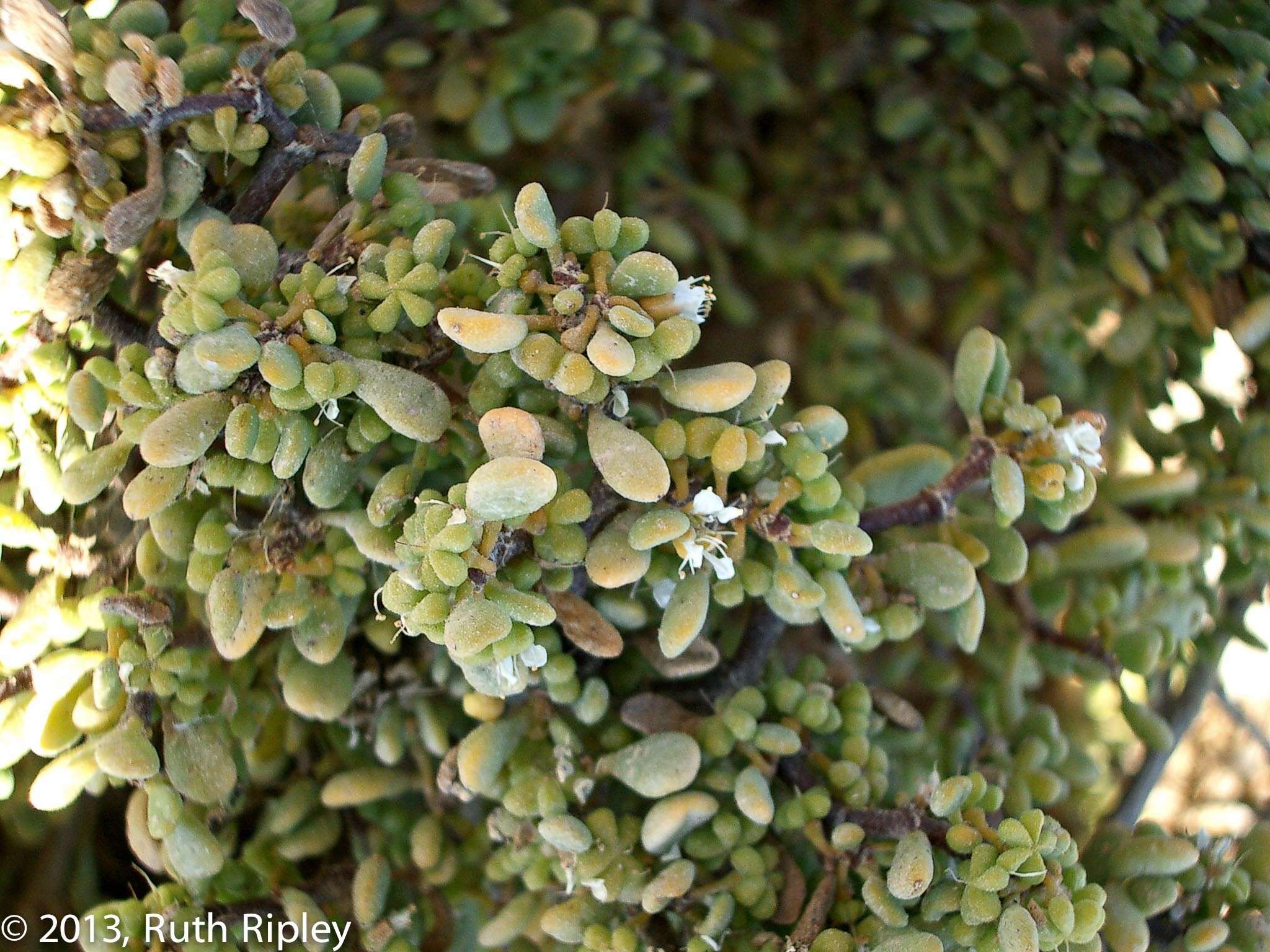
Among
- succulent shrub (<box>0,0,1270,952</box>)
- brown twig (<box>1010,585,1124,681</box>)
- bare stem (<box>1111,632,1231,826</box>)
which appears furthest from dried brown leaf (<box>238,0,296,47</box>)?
bare stem (<box>1111,632,1231,826</box>)

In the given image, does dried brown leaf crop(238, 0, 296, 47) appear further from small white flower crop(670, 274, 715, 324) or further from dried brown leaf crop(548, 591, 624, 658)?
dried brown leaf crop(548, 591, 624, 658)

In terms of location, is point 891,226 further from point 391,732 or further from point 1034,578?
point 391,732

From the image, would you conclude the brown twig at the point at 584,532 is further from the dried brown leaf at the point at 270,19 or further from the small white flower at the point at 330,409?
the dried brown leaf at the point at 270,19

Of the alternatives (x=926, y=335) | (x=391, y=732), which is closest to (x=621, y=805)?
(x=391, y=732)

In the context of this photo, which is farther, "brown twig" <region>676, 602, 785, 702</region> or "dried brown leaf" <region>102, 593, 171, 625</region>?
"brown twig" <region>676, 602, 785, 702</region>

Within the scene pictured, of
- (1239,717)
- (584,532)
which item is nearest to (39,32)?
(584,532)

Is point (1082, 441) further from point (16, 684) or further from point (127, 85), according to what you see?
point (16, 684)
